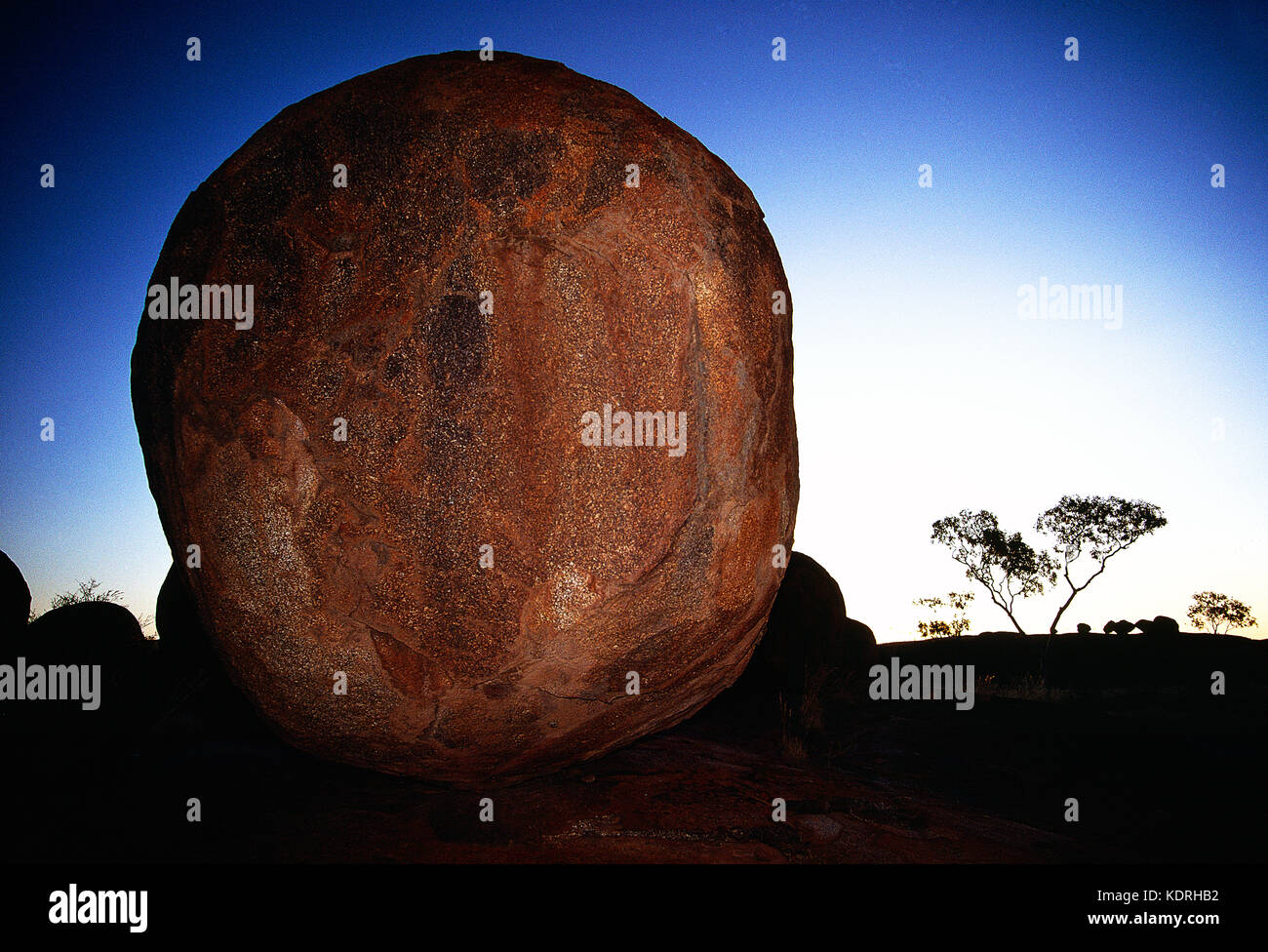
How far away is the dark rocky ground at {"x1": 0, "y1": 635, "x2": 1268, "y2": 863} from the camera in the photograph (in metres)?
3.18

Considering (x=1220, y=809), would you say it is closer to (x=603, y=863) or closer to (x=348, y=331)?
(x=603, y=863)

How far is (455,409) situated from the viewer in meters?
2.79

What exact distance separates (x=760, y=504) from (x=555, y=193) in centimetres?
166

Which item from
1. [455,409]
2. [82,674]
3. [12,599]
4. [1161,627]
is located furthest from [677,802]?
[1161,627]

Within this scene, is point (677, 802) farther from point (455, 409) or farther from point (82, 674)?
point (82, 674)

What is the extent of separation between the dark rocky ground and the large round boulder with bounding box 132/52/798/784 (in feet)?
1.85

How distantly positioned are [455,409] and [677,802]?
8.19 ft

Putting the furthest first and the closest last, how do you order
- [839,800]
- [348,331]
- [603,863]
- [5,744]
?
[5,744], [839,800], [603,863], [348,331]

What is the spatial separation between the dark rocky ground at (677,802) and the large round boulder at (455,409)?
1.85ft

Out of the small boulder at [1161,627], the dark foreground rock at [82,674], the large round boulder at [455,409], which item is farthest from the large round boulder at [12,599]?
the small boulder at [1161,627]

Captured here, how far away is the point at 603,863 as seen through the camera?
9.98ft

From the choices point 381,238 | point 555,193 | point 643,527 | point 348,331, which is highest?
point 555,193

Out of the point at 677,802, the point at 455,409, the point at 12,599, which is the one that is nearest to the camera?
the point at 455,409
